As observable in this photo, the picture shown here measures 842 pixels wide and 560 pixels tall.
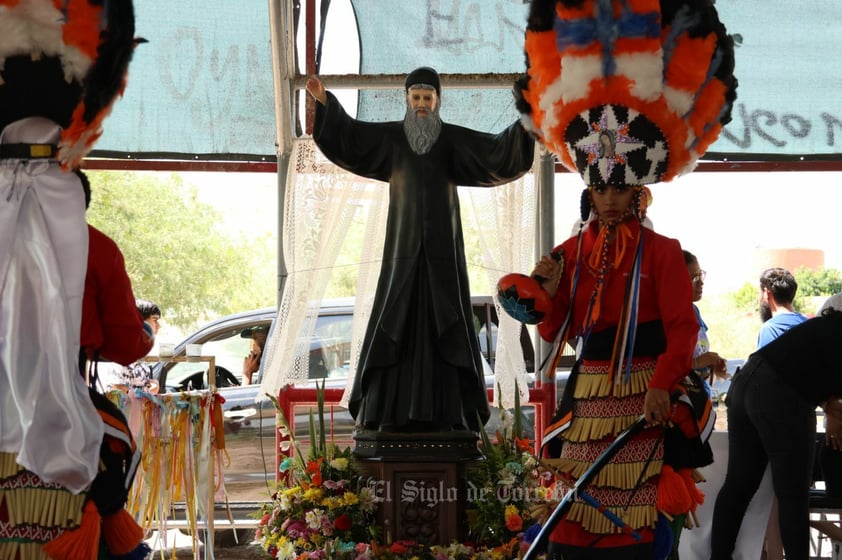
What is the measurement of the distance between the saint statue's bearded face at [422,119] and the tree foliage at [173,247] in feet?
45.6

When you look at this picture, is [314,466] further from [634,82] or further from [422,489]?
[634,82]

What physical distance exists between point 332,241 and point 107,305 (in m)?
1.89

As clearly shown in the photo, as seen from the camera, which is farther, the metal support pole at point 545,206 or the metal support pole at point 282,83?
the metal support pole at point 545,206

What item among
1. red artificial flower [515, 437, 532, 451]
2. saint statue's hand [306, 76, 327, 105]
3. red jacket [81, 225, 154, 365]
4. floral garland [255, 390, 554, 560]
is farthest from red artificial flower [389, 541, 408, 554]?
saint statue's hand [306, 76, 327, 105]

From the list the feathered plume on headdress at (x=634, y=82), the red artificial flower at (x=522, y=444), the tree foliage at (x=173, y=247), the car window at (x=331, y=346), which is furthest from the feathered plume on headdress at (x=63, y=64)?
the tree foliage at (x=173, y=247)

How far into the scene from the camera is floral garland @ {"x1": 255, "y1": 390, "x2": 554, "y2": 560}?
4199mm

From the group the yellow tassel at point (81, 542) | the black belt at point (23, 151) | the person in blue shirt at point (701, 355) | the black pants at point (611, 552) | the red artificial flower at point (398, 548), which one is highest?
the black belt at point (23, 151)

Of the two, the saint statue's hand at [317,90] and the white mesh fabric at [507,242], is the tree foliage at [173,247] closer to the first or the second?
the white mesh fabric at [507,242]

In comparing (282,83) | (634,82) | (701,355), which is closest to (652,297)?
(701,355)

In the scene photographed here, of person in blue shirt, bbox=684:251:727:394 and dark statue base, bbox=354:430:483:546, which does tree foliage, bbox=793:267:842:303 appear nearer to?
person in blue shirt, bbox=684:251:727:394

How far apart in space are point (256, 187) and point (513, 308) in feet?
72.0

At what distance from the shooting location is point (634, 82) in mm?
3445

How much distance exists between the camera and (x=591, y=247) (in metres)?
3.54

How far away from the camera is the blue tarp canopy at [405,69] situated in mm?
5422
